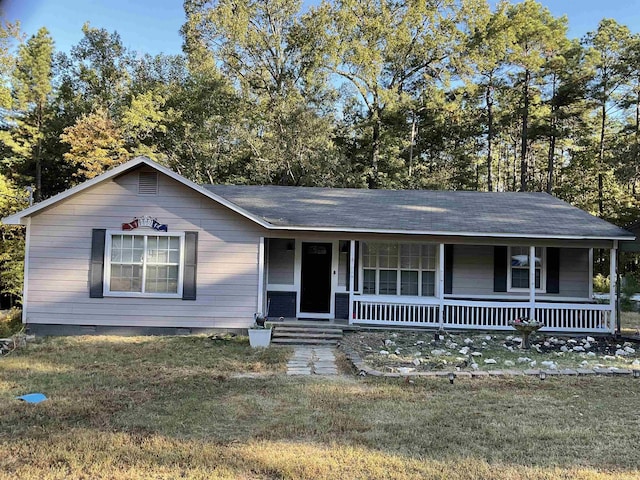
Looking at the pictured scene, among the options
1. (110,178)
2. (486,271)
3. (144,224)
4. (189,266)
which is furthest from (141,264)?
(486,271)

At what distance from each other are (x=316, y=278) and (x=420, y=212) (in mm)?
3194

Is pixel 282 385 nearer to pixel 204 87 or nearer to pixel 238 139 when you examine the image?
pixel 238 139

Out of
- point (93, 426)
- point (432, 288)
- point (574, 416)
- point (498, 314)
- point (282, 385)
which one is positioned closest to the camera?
point (93, 426)

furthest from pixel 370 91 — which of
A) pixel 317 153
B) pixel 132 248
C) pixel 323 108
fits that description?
pixel 132 248

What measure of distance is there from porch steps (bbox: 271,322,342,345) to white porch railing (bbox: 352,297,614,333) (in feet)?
3.31

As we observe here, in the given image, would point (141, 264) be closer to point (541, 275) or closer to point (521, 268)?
point (521, 268)

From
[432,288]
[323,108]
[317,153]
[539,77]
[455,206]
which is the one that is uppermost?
[539,77]

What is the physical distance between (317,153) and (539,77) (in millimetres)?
14351

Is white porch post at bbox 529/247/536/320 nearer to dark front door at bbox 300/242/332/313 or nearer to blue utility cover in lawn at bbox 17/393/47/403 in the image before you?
dark front door at bbox 300/242/332/313

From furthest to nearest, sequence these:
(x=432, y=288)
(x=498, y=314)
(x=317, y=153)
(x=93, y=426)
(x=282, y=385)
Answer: (x=317, y=153) → (x=432, y=288) → (x=498, y=314) → (x=282, y=385) → (x=93, y=426)

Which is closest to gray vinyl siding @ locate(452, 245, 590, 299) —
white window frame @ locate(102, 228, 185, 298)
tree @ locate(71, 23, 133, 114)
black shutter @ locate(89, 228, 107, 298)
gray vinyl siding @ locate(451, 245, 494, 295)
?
gray vinyl siding @ locate(451, 245, 494, 295)

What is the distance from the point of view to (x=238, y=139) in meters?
24.0

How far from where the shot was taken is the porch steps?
9953 mm

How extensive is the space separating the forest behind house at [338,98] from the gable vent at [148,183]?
12.9 meters
